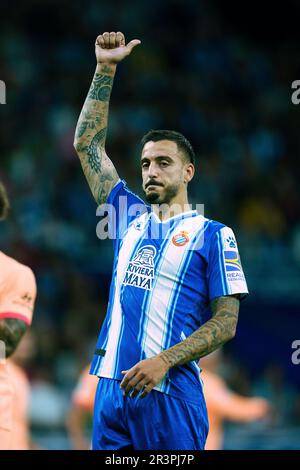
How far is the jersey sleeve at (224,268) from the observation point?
16.3 feet

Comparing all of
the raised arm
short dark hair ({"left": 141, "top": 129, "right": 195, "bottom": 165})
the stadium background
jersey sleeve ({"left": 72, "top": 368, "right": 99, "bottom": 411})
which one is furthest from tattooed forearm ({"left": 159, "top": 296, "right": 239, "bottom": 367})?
the stadium background

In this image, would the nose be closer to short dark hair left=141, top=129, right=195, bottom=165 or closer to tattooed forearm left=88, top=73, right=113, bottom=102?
short dark hair left=141, top=129, right=195, bottom=165

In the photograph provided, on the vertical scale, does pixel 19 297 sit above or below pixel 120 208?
below

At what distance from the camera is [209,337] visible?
480cm

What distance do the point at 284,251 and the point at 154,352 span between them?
30.1ft

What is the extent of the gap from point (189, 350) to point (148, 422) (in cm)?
45

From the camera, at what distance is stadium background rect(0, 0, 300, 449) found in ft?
43.2

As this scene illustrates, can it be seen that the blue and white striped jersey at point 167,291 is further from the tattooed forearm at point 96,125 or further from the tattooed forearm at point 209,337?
the tattooed forearm at point 96,125

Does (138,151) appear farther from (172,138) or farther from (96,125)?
(172,138)

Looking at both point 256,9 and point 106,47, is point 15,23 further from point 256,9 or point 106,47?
point 106,47

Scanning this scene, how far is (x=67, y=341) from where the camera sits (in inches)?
521

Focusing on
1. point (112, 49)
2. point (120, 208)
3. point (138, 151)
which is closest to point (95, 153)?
point (120, 208)

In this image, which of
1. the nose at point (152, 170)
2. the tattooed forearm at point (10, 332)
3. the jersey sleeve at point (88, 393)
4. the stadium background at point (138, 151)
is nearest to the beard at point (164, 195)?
the nose at point (152, 170)
